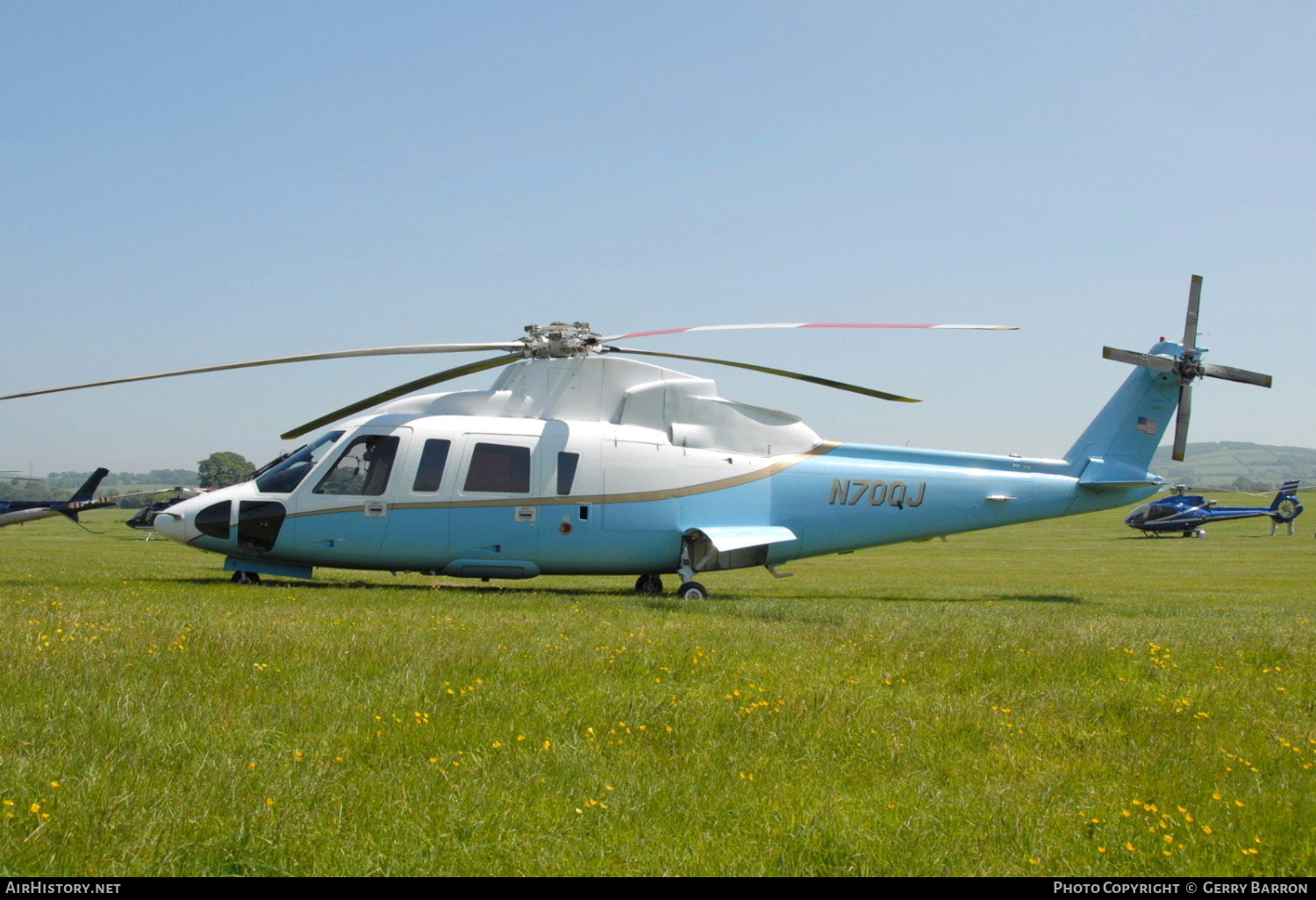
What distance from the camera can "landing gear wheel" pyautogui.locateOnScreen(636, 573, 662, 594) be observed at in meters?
19.3

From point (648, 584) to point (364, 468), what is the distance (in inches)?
240

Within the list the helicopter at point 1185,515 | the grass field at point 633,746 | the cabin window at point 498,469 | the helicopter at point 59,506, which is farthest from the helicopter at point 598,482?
the helicopter at point 1185,515

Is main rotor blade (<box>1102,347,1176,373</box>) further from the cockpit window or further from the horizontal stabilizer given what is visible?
the cockpit window

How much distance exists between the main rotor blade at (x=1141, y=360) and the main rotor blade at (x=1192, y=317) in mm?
488

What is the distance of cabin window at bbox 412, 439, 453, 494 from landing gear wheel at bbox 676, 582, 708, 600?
4.65 m

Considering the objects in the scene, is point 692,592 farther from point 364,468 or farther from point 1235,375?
point 1235,375

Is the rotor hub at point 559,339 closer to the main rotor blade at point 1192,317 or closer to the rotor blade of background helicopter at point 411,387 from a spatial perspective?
the rotor blade of background helicopter at point 411,387

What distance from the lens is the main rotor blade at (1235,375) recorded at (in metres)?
18.6

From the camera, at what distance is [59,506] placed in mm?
30203

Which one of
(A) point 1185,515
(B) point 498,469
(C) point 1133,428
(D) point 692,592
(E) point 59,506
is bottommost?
(E) point 59,506

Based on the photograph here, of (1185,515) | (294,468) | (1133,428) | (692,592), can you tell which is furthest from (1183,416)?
(1185,515)

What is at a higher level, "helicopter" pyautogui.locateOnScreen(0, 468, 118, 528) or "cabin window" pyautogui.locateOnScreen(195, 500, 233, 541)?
"cabin window" pyautogui.locateOnScreen(195, 500, 233, 541)

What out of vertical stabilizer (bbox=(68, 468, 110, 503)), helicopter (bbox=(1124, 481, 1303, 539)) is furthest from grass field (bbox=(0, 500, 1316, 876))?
helicopter (bbox=(1124, 481, 1303, 539))
